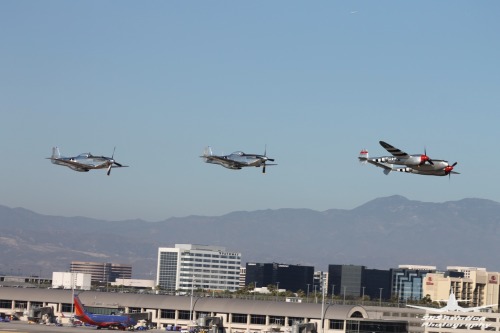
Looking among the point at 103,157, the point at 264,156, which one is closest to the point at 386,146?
the point at 264,156

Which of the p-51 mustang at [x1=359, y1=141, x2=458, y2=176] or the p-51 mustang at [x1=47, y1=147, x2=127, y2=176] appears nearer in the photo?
the p-51 mustang at [x1=359, y1=141, x2=458, y2=176]

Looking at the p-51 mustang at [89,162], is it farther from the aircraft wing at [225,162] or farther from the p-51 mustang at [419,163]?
the p-51 mustang at [419,163]

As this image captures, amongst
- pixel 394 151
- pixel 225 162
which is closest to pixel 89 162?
pixel 225 162

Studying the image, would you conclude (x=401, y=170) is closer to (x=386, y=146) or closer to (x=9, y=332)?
(x=386, y=146)

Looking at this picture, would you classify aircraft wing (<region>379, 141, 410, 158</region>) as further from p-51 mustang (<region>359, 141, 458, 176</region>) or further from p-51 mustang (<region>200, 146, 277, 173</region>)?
p-51 mustang (<region>200, 146, 277, 173</region>)

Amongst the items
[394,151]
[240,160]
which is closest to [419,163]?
[394,151]

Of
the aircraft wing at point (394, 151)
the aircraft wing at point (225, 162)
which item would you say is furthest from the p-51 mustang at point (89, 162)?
the aircraft wing at point (394, 151)

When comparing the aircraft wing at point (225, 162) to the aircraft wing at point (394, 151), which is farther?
the aircraft wing at point (225, 162)

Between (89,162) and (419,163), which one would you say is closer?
(419,163)

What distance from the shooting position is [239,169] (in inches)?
7490

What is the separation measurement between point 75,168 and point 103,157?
20.5ft

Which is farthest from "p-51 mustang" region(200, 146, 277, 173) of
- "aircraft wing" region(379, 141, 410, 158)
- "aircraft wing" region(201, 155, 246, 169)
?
"aircraft wing" region(379, 141, 410, 158)

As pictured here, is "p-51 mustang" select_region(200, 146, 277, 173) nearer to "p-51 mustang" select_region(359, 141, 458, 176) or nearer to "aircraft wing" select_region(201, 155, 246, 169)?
"aircraft wing" select_region(201, 155, 246, 169)

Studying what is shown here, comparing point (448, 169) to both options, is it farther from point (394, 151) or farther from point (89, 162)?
point (89, 162)
